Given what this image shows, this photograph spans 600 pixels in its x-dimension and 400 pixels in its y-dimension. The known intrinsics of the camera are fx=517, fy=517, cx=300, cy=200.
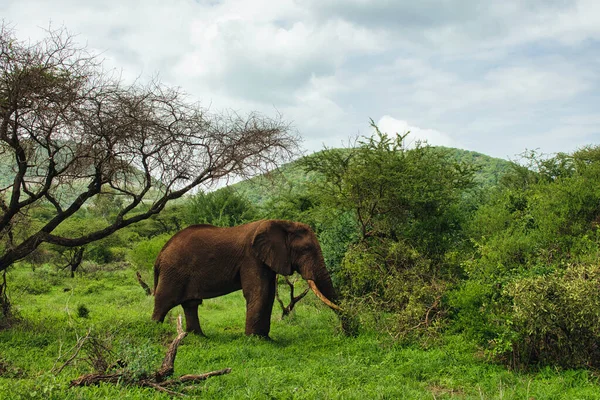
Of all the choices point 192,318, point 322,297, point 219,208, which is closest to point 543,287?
point 322,297

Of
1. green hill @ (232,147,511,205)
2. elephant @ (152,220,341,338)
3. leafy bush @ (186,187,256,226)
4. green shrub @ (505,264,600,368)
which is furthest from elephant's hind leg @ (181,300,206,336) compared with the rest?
leafy bush @ (186,187,256,226)

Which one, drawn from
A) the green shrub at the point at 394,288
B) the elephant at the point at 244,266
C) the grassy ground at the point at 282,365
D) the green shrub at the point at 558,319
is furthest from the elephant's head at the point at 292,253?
the green shrub at the point at 558,319

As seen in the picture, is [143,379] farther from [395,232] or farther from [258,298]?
[395,232]

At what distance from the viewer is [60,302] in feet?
65.8

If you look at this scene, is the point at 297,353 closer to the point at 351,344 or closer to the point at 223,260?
the point at 351,344

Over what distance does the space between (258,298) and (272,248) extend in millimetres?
1213

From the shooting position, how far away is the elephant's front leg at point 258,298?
1203cm

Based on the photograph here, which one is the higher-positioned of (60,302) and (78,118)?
(78,118)

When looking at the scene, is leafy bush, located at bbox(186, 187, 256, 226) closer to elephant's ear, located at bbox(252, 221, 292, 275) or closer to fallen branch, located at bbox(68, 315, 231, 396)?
elephant's ear, located at bbox(252, 221, 292, 275)

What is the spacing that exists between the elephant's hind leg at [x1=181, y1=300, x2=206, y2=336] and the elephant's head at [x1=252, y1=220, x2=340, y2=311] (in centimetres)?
230

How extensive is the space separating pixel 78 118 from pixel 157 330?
5121 mm

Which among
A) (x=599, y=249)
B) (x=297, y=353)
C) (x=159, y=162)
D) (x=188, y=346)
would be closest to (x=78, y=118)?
(x=159, y=162)

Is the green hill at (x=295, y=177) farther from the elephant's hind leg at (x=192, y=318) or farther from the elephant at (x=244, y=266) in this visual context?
the elephant's hind leg at (x=192, y=318)

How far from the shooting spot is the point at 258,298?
12.1 meters
